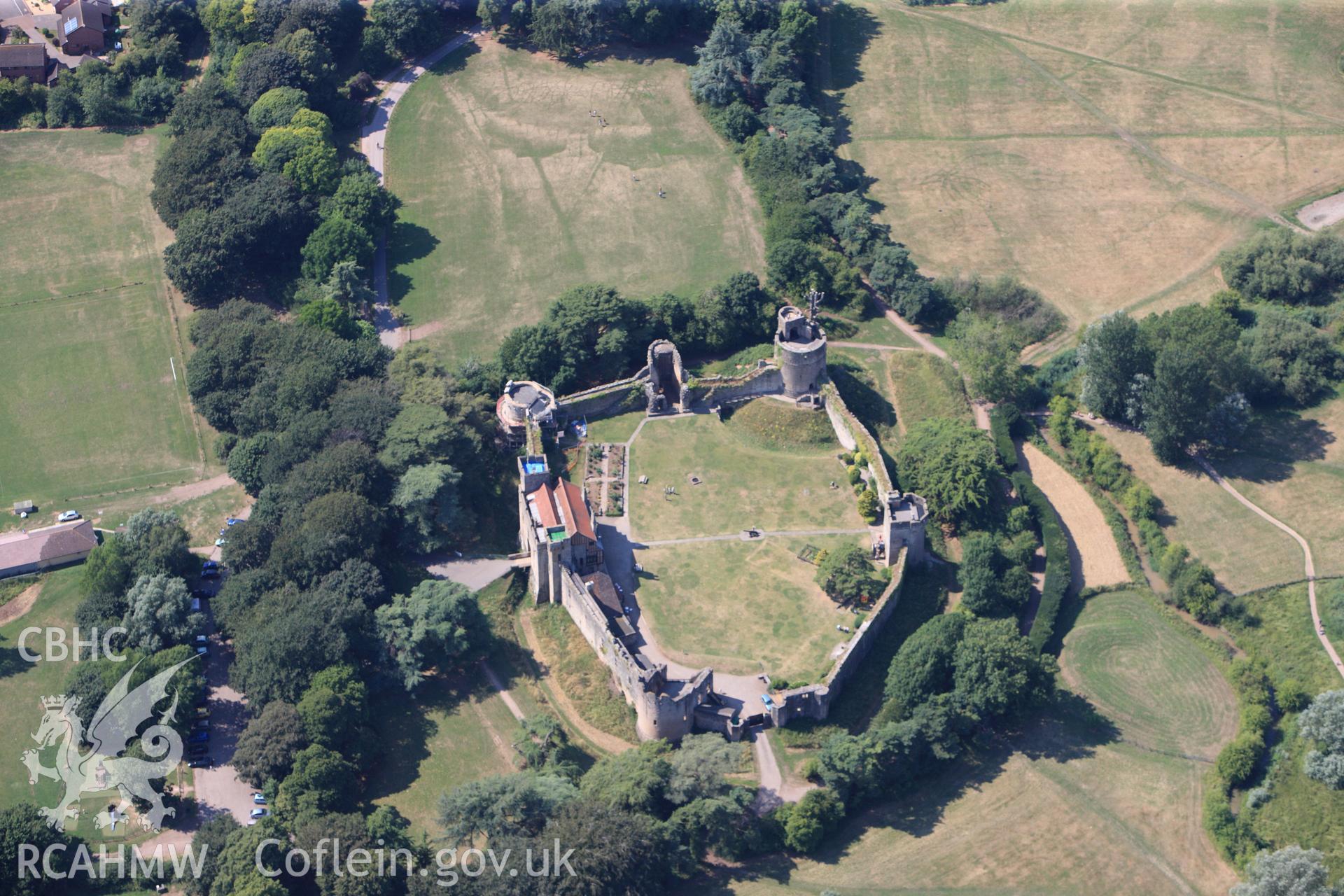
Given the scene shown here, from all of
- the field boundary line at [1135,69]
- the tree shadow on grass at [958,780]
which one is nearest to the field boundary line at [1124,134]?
the field boundary line at [1135,69]

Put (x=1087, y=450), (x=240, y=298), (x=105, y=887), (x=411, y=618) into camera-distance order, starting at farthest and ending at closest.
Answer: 1. (x=240, y=298)
2. (x=1087, y=450)
3. (x=411, y=618)
4. (x=105, y=887)

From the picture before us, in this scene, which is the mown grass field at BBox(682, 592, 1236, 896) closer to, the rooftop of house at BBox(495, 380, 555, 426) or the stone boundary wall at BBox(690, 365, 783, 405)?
the stone boundary wall at BBox(690, 365, 783, 405)

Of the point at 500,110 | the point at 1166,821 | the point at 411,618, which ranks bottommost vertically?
the point at 1166,821

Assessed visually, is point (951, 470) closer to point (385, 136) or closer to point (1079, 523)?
point (1079, 523)

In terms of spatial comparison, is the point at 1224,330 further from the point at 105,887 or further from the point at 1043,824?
the point at 105,887

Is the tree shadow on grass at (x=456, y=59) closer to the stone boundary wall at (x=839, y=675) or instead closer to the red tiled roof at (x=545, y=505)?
the red tiled roof at (x=545, y=505)

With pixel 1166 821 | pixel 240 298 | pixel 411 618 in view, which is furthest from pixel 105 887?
pixel 1166 821
